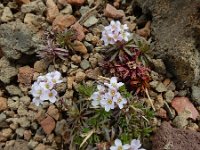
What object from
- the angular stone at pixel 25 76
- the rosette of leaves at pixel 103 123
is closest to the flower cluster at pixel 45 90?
the rosette of leaves at pixel 103 123

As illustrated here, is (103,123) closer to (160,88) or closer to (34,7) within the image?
(160,88)

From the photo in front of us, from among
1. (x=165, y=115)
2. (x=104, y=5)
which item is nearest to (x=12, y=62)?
(x=104, y=5)

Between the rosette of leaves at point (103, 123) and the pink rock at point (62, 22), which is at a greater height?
the pink rock at point (62, 22)

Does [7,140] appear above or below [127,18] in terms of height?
below

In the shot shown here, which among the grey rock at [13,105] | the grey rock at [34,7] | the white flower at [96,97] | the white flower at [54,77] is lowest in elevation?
the grey rock at [13,105]

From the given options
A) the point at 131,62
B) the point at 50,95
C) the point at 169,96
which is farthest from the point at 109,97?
the point at 169,96

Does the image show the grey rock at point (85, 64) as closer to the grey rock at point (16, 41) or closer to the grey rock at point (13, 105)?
the grey rock at point (16, 41)

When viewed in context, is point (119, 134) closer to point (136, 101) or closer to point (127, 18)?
point (136, 101)
